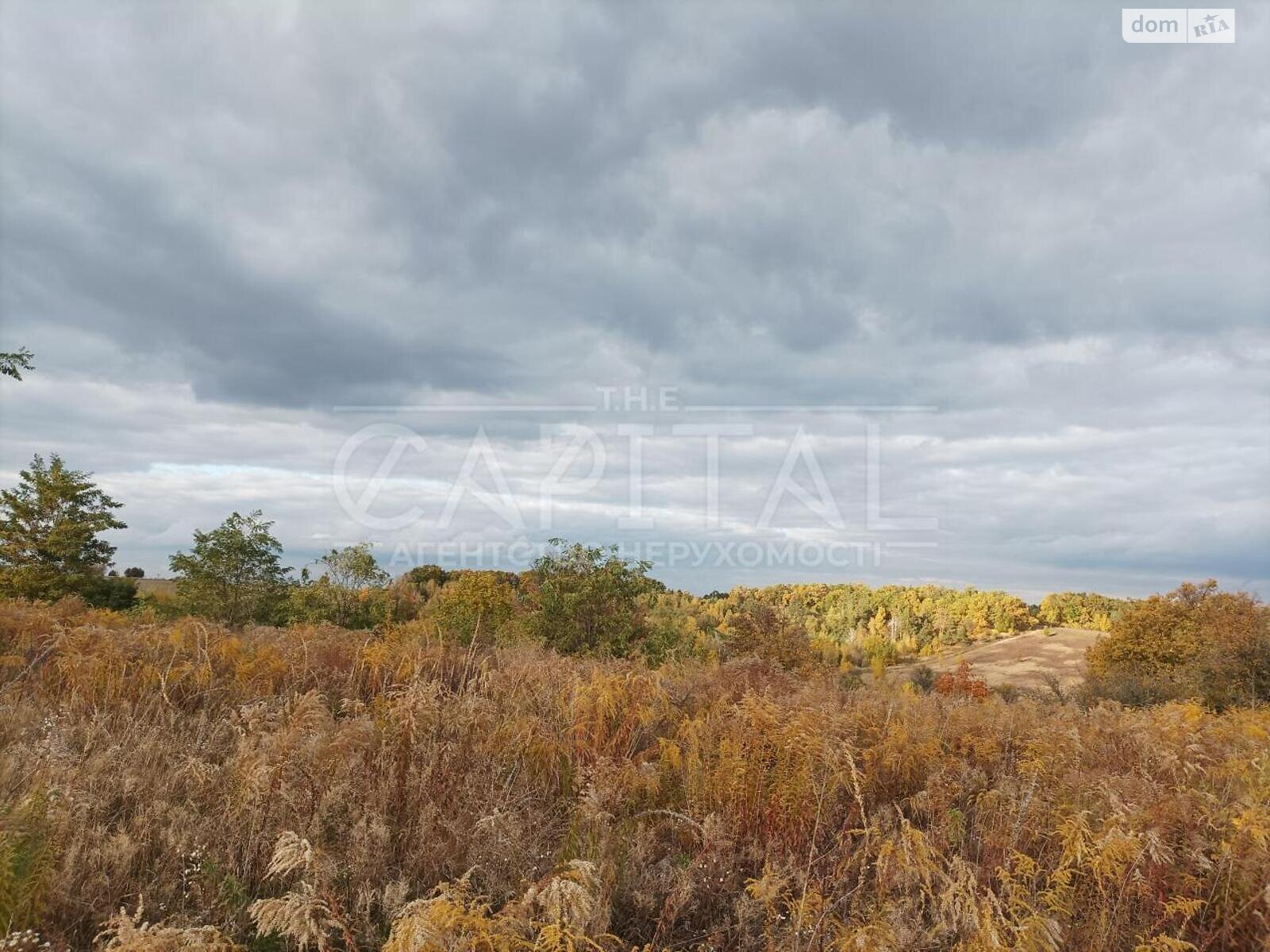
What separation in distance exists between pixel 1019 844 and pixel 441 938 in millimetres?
3999

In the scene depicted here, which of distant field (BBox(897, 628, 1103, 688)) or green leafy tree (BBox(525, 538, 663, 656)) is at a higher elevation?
green leafy tree (BBox(525, 538, 663, 656))

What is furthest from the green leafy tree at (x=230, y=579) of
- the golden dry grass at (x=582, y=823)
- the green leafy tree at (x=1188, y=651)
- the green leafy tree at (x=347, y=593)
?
the green leafy tree at (x=1188, y=651)

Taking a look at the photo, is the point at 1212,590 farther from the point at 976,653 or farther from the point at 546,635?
the point at 546,635

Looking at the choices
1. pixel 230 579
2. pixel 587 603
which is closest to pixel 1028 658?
pixel 587 603

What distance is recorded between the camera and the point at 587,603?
20672 millimetres

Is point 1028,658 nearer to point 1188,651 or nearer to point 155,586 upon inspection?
point 1188,651

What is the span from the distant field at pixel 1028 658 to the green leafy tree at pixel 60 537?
50.7 m

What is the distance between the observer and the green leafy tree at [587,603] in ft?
66.5

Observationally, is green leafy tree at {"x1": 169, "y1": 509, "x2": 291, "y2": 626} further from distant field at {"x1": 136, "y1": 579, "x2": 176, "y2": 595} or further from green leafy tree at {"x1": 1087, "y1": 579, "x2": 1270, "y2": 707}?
green leafy tree at {"x1": 1087, "y1": 579, "x2": 1270, "y2": 707}

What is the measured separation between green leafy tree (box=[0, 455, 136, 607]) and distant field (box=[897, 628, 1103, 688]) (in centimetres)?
5068

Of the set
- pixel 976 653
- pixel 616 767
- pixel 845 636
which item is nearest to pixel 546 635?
pixel 616 767

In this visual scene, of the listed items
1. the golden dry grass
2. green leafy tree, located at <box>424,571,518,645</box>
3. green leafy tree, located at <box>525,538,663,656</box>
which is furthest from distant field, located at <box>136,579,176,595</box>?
the golden dry grass

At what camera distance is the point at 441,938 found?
107 inches

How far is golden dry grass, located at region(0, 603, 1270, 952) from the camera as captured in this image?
333 centimetres
